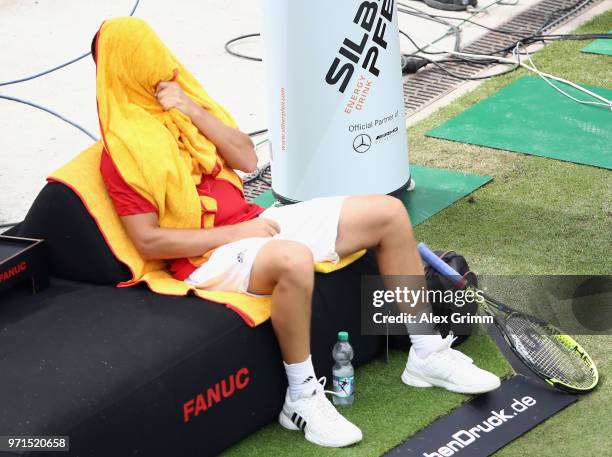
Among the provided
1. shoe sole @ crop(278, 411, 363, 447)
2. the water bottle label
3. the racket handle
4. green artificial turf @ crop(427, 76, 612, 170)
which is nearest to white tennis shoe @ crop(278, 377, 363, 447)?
shoe sole @ crop(278, 411, 363, 447)

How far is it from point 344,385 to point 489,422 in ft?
1.82

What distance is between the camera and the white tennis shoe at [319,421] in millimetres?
3979

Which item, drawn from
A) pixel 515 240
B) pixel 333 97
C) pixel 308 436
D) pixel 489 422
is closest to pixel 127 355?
pixel 308 436

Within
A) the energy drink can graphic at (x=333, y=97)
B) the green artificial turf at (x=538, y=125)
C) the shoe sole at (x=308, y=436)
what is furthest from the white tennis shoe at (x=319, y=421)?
the green artificial turf at (x=538, y=125)

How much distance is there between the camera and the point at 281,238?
14.1ft

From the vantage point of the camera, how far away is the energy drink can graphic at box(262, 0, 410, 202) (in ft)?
17.5

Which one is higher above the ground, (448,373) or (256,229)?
(256,229)

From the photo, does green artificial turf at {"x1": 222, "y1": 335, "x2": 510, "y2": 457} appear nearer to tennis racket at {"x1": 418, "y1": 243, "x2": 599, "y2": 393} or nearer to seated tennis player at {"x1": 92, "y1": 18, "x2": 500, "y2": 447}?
seated tennis player at {"x1": 92, "y1": 18, "x2": 500, "y2": 447}

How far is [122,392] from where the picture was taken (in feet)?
12.0

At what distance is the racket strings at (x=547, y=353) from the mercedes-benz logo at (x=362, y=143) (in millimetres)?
1593

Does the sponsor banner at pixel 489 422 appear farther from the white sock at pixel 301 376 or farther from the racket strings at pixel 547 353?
the white sock at pixel 301 376

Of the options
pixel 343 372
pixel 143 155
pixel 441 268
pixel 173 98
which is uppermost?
pixel 173 98

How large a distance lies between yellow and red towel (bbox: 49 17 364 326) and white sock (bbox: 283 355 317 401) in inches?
8.6

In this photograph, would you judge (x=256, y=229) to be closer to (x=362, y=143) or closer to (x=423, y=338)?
(x=423, y=338)
